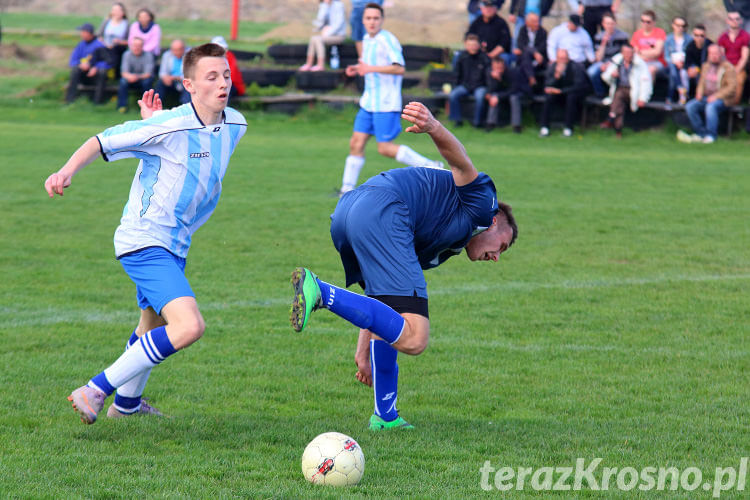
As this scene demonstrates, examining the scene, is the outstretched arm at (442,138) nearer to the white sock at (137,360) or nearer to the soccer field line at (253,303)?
the white sock at (137,360)

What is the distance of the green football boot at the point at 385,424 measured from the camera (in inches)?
183

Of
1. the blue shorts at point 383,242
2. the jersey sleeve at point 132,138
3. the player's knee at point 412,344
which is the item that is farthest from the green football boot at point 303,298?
the jersey sleeve at point 132,138

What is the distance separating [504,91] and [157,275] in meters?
13.9

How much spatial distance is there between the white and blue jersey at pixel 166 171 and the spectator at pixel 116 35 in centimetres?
1578

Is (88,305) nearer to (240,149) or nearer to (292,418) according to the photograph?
(292,418)

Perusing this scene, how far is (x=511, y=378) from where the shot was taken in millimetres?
5613

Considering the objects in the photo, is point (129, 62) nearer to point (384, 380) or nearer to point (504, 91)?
point (504, 91)

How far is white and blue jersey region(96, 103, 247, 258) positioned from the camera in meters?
4.42

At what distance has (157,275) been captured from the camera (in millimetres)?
4352

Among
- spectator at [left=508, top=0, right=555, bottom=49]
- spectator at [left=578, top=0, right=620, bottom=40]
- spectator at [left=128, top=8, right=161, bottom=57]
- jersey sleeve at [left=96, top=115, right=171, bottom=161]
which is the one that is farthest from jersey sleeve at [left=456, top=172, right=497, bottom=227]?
spectator at [left=128, top=8, right=161, bottom=57]

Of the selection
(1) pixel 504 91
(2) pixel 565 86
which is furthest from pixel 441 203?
(2) pixel 565 86

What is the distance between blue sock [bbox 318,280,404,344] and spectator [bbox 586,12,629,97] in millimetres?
13867

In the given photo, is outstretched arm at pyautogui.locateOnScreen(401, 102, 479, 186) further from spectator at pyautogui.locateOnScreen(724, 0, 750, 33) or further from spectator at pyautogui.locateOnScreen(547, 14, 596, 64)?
spectator at pyautogui.locateOnScreen(724, 0, 750, 33)

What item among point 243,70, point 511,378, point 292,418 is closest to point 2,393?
point 292,418
